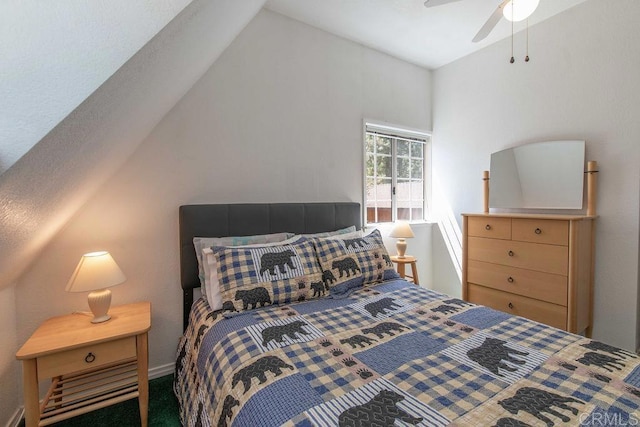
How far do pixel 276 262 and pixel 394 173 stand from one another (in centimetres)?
206

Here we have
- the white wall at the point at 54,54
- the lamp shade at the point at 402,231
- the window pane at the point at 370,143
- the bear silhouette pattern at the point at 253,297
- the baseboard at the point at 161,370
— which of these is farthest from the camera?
the window pane at the point at 370,143

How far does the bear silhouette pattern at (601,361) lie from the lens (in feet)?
3.32

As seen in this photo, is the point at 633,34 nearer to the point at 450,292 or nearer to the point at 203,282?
the point at 450,292

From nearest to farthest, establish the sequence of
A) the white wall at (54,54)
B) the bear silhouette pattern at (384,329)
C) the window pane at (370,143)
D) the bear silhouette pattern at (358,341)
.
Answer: the white wall at (54,54)
the bear silhouette pattern at (358,341)
the bear silhouette pattern at (384,329)
the window pane at (370,143)

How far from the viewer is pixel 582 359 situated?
1.07 m

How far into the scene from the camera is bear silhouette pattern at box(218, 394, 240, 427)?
938 millimetres

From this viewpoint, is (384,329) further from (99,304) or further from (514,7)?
(514,7)

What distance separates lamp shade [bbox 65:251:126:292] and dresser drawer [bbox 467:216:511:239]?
2.81 meters

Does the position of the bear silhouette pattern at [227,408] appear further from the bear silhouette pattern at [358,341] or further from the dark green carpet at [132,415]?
the dark green carpet at [132,415]

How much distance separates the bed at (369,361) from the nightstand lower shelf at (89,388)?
1.04 ft

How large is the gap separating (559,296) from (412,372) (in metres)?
1.82

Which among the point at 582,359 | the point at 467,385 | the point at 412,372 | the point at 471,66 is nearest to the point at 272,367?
the point at 412,372

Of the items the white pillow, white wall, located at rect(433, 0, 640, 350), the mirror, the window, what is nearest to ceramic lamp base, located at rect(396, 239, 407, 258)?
the window

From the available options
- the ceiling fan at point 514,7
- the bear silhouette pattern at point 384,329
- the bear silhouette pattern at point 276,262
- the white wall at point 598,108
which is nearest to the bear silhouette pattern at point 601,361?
the bear silhouette pattern at point 384,329
